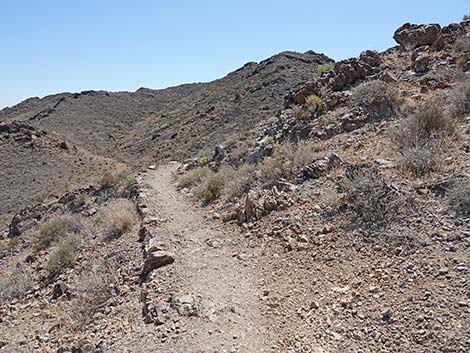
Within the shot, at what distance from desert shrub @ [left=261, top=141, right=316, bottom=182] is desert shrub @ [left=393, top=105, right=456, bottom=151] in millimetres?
2073

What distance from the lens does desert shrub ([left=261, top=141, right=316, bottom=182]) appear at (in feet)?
32.0

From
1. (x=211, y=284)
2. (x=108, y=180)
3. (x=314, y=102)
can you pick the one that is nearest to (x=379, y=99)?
(x=314, y=102)

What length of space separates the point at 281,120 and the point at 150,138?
30.7 m

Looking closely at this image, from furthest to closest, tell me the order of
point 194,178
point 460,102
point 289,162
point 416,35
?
point 194,178 < point 416,35 < point 289,162 < point 460,102

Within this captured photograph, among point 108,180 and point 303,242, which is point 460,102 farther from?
point 108,180

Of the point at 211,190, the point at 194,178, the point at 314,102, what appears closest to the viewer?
the point at 211,190

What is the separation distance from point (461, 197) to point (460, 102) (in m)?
3.89

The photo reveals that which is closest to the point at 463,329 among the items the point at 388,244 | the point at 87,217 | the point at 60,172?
the point at 388,244

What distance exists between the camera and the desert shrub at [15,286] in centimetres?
946

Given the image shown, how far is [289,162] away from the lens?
397 inches

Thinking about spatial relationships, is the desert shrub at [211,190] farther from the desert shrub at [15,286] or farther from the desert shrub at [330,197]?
the desert shrub at [15,286]

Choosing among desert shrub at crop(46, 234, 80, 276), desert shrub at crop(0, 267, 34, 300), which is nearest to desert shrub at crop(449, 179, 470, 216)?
desert shrub at crop(46, 234, 80, 276)

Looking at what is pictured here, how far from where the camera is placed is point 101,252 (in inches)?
391

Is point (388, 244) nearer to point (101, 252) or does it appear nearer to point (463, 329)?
point (463, 329)
